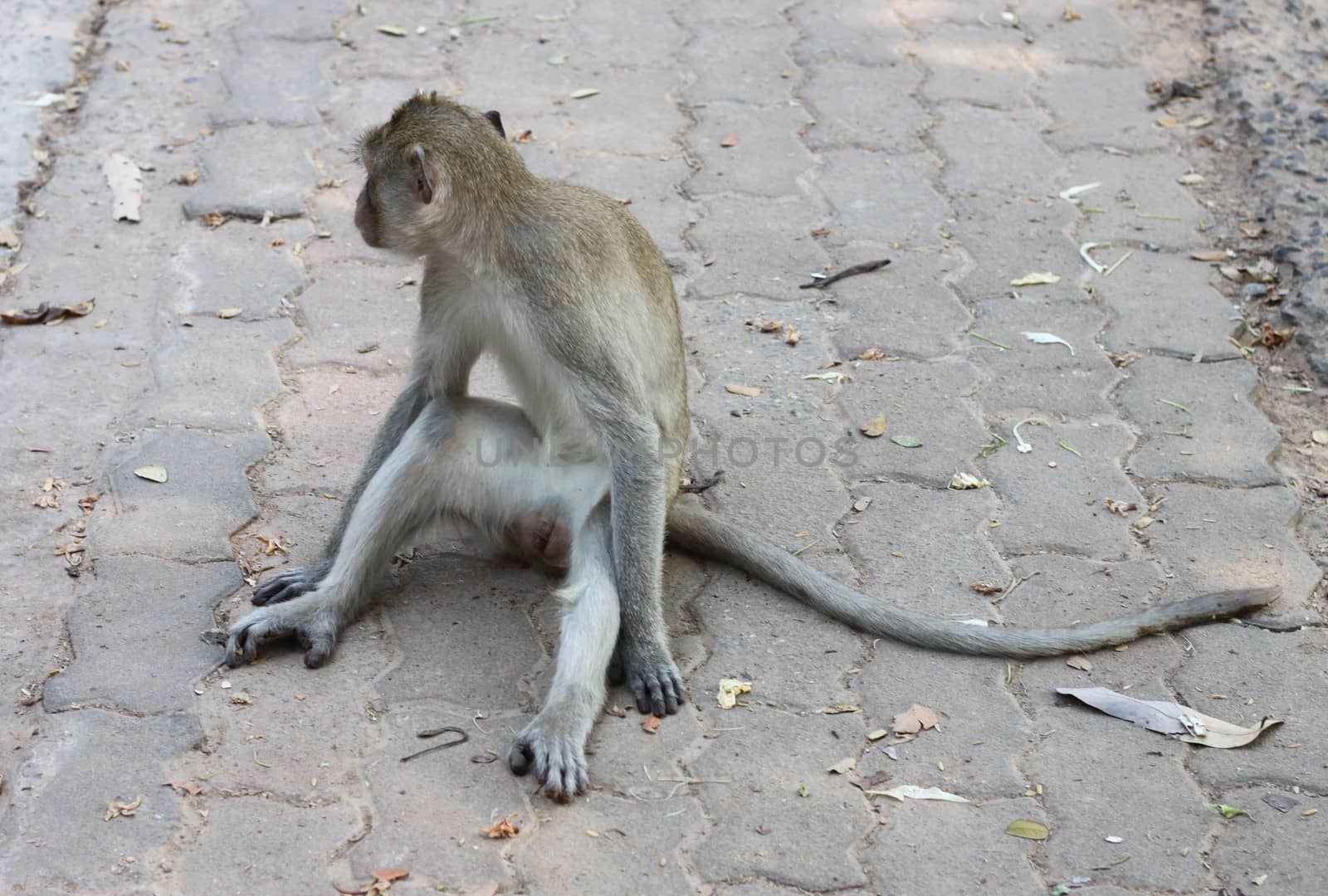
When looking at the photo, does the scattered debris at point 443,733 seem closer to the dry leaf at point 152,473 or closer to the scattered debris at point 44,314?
the dry leaf at point 152,473

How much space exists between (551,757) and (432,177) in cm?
132

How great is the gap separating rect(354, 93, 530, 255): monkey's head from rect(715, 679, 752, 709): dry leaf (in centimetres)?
121

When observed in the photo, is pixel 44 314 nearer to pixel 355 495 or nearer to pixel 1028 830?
pixel 355 495

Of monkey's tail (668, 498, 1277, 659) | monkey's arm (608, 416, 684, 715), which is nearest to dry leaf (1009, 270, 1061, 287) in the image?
monkey's tail (668, 498, 1277, 659)

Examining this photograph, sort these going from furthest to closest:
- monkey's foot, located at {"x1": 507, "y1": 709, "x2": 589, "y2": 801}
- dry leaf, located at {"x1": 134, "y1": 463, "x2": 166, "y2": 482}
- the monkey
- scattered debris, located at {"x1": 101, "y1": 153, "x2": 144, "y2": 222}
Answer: scattered debris, located at {"x1": 101, "y1": 153, "x2": 144, "y2": 222} → dry leaf, located at {"x1": 134, "y1": 463, "x2": 166, "y2": 482} → the monkey → monkey's foot, located at {"x1": 507, "y1": 709, "x2": 589, "y2": 801}

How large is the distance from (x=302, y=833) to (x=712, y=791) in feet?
2.75

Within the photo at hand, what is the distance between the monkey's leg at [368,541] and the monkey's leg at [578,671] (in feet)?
1.32

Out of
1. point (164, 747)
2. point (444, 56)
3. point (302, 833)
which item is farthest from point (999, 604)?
point (444, 56)

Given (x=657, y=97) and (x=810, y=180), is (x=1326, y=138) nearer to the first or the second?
(x=810, y=180)

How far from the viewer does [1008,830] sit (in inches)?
118

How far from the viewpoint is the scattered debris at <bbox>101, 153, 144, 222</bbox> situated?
5164 millimetres

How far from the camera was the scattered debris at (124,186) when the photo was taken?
5.16 m

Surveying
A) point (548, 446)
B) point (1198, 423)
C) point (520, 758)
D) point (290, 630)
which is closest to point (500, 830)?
point (520, 758)

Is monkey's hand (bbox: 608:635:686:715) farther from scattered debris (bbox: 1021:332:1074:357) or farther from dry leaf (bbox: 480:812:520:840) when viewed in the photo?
scattered debris (bbox: 1021:332:1074:357)
